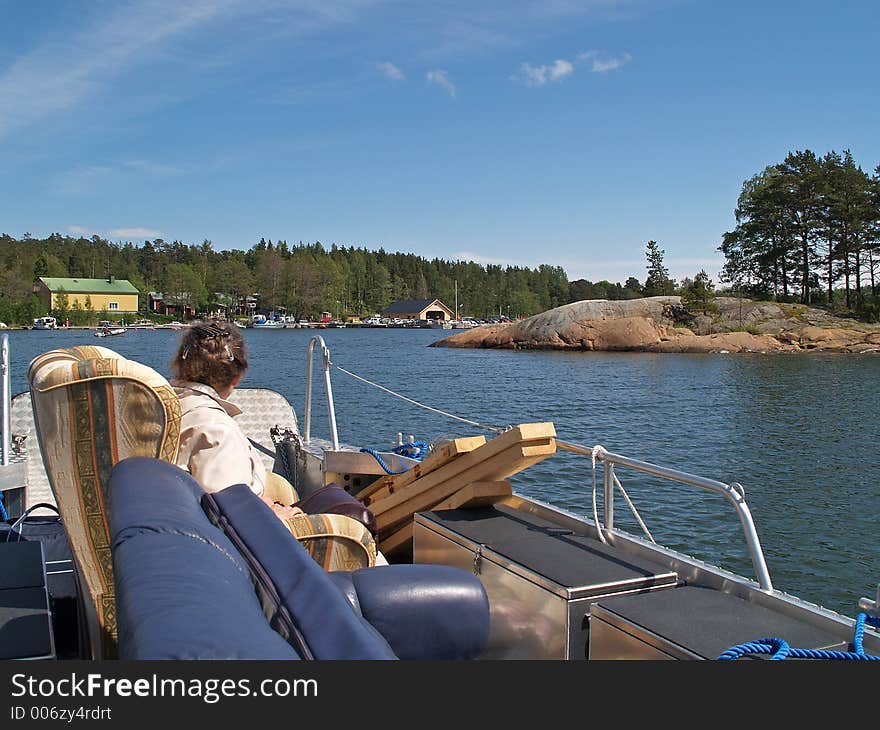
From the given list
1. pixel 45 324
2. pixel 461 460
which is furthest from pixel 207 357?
pixel 45 324

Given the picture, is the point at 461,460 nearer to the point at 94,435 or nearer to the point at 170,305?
the point at 94,435

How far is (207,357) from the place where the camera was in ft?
11.1

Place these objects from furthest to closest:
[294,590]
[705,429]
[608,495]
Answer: [705,429] → [608,495] → [294,590]

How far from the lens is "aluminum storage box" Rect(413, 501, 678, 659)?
2891 millimetres

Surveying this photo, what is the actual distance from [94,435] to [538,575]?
1657 mm

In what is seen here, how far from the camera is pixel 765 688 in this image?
1.44 m

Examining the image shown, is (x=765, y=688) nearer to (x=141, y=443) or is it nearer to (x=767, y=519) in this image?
(x=141, y=443)

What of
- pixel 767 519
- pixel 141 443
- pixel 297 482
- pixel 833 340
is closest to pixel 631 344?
pixel 833 340

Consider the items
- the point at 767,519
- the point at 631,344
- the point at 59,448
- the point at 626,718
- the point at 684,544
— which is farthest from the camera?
the point at 631,344

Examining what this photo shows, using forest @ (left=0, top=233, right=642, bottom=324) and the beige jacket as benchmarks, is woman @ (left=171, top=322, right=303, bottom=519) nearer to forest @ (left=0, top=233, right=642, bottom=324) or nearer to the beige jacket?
the beige jacket

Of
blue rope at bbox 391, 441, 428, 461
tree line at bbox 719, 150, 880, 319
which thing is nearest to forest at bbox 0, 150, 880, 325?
tree line at bbox 719, 150, 880, 319

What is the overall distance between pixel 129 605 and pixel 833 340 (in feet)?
193

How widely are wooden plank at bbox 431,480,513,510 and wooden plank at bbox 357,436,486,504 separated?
0.18 metres

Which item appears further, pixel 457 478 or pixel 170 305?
pixel 170 305
